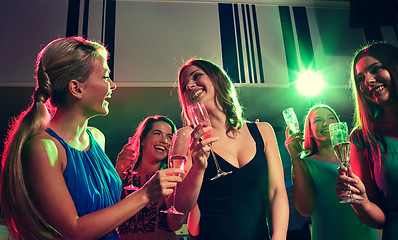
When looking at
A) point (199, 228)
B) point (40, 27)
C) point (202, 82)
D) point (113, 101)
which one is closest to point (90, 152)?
point (199, 228)

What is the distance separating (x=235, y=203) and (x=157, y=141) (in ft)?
4.82

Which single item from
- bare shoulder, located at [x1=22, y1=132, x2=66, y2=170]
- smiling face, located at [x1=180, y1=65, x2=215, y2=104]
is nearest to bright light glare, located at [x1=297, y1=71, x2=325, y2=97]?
smiling face, located at [x1=180, y1=65, x2=215, y2=104]

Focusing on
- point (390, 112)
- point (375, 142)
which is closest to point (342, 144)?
point (375, 142)

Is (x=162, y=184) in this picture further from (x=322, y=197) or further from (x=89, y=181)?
(x=322, y=197)

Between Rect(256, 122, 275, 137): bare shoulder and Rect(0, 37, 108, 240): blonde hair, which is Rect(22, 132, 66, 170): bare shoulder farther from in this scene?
Rect(256, 122, 275, 137): bare shoulder

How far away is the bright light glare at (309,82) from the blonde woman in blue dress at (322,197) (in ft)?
3.65

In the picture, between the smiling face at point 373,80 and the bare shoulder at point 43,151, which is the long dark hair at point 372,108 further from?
the bare shoulder at point 43,151

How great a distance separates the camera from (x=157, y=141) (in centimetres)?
282

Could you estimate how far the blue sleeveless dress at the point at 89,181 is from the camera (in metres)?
1.19

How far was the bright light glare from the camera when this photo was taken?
3.54 meters

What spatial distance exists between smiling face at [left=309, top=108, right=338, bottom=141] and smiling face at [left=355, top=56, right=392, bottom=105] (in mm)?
764

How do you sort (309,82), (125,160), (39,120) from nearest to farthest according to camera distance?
(39,120)
(125,160)
(309,82)

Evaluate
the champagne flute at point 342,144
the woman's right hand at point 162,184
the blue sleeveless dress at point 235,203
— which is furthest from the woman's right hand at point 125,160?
the champagne flute at point 342,144

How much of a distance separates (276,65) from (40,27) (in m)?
2.80
